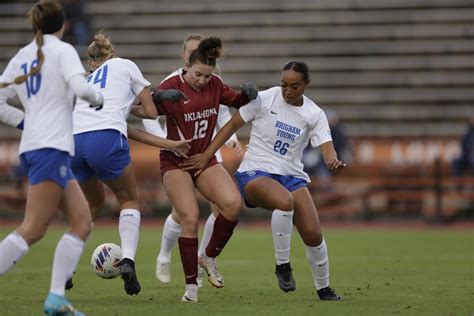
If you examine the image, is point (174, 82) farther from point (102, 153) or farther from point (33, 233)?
point (33, 233)

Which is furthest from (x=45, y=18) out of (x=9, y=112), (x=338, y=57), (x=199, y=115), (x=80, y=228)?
(x=338, y=57)

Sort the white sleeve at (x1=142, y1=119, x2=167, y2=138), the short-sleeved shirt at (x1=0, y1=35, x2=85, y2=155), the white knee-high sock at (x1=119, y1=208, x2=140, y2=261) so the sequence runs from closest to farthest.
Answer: the short-sleeved shirt at (x1=0, y1=35, x2=85, y2=155)
the white knee-high sock at (x1=119, y1=208, x2=140, y2=261)
the white sleeve at (x1=142, y1=119, x2=167, y2=138)

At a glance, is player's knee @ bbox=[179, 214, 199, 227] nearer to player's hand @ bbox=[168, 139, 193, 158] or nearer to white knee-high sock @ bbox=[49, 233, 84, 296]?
player's hand @ bbox=[168, 139, 193, 158]

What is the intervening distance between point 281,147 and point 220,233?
3.05ft

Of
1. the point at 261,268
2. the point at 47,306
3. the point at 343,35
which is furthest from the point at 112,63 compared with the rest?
the point at 343,35

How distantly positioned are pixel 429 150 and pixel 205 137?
45.8ft

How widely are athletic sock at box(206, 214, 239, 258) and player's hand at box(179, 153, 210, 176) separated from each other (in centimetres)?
43

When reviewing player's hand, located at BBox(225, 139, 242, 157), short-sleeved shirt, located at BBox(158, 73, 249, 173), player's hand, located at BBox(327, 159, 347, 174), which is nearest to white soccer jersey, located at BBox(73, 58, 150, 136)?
short-sleeved shirt, located at BBox(158, 73, 249, 173)

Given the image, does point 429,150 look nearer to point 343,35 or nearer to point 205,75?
point 343,35

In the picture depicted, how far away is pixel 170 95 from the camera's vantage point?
902 cm

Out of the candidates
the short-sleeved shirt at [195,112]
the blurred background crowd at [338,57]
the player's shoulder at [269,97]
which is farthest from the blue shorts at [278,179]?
the blurred background crowd at [338,57]

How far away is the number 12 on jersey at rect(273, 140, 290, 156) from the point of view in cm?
951

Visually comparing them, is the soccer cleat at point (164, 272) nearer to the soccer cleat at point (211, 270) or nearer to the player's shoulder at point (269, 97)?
the soccer cleat at point (211, 270)

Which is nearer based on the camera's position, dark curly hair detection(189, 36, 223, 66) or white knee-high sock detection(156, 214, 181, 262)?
dark curly hair detection(189, 36, 223, 66)
